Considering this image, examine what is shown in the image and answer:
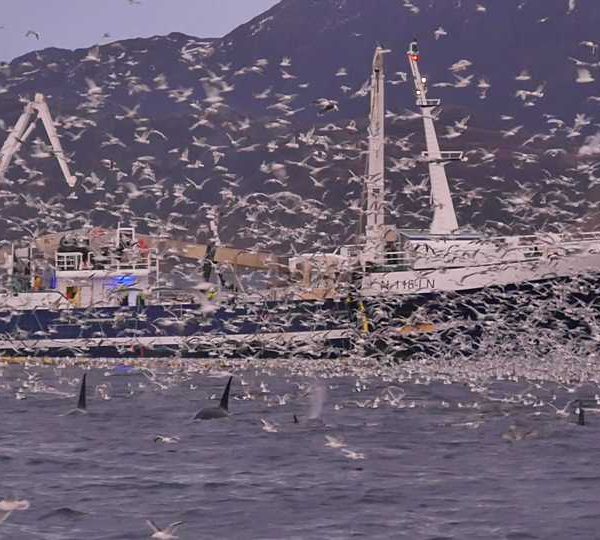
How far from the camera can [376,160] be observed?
268ft

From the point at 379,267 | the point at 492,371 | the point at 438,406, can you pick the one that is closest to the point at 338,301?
the point at 379,267

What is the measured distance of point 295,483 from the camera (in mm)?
35562

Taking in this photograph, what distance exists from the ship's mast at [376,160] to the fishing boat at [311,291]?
77 mm

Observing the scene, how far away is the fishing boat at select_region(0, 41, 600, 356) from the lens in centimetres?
7706

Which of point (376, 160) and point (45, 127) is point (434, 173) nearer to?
point (376, 160)

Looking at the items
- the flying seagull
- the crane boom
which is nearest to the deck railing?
the crane boom

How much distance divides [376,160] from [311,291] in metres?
7.40

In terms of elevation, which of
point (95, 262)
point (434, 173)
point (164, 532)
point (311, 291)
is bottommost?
point (164, 532)

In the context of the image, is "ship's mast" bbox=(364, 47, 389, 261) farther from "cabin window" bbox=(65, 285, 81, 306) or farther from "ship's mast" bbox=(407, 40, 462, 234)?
"cabin window" bbox=(65, 285, 81, 306)

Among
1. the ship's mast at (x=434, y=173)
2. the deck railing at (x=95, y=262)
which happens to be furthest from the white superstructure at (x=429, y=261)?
the deck railing at (x=95, y=262)

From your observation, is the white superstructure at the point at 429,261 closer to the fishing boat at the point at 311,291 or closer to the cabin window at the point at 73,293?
the fishing boat at the point at 311,291

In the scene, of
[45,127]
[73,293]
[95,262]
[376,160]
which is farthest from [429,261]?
[45,127]

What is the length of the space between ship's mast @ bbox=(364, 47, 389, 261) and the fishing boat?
77mm

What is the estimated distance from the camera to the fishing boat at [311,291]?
7706 cm
